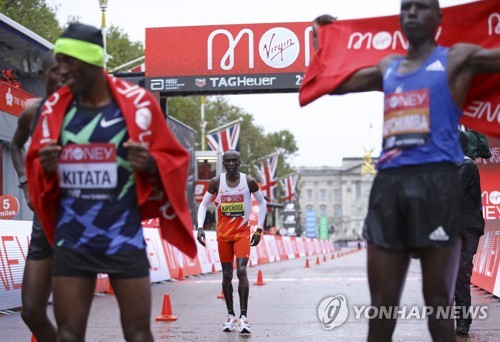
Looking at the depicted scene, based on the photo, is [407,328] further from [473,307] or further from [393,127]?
[393,127]

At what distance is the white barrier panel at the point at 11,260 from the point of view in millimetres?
12516

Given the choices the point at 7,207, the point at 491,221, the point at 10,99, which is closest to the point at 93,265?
the point at 491,221

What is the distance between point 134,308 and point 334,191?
193 meters

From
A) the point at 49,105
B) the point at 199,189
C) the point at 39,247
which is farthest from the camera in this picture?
the point at 199,189

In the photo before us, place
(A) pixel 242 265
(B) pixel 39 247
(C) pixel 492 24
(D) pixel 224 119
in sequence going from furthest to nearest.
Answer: (D) pixel 224 119 → (A) pixel 242 265 → (C) pixel 492 24 → (B) pixel 39 247

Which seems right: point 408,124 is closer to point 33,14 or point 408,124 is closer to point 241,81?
point 241,81

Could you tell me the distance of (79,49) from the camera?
14.9 feet

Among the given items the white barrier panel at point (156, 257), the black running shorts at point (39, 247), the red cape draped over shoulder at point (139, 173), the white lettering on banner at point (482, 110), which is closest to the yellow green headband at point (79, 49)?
the red cape draped over shoulder at point (139, 173)

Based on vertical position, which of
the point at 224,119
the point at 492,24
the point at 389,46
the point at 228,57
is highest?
the point at 224,119

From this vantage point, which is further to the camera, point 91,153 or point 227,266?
point 227,266

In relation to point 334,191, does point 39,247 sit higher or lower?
higher

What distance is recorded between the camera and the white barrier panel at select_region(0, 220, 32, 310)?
12.5 meters

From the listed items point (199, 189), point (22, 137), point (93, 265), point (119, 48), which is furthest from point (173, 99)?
point (93, 265)

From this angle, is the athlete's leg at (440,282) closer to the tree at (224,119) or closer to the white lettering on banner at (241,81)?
the white lettering on banner at (241,81)
